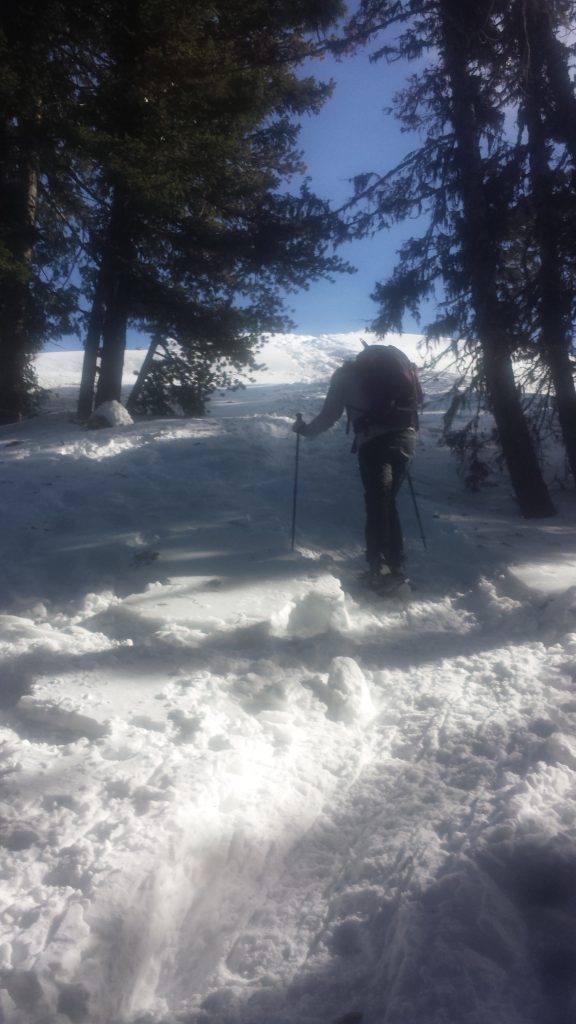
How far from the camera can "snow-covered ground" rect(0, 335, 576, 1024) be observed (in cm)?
188

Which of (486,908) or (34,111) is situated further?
(34,111)

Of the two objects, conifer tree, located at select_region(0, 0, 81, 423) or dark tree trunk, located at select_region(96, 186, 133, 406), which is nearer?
conifer tree, located at select_region(0, 0, 81, 423)

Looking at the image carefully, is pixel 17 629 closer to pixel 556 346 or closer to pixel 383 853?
pixel 383 853

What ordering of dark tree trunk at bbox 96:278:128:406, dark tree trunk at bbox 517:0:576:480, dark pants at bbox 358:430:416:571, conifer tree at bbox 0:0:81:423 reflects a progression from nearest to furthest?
dark pants at bbox 358:430:416:571 < dark tree trunk at bbox 517:0:576:480 < conifer tree at bbox 0:0:81:423 < dark tree trunk at bbox 96:278:128:406

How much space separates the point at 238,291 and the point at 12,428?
535 centimetres

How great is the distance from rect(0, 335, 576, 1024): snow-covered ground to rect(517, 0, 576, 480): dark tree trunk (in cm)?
345

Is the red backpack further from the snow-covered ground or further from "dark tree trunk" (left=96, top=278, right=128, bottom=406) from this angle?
"dark tree trunk" (left=96, top=278, right=128, bottom=406)

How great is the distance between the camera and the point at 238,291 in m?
13.4

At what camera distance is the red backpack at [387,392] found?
5.38 metres

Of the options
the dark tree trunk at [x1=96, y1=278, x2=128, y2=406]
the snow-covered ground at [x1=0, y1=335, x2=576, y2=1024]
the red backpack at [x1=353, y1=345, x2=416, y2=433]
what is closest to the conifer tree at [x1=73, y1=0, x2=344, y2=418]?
the dark tree trunk at [x1=96, y1=278, x2=128, y2=406]

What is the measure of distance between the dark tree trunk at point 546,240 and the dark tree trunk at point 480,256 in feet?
1.97

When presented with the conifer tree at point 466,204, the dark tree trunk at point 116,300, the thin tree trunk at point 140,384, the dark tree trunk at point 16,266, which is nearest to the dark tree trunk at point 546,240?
the conifer tree at point 466,204

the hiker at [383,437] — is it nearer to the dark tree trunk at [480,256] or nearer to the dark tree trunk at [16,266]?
the dark tree trunk at [480,256]

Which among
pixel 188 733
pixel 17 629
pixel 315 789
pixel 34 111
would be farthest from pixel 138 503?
pixel 34 111
